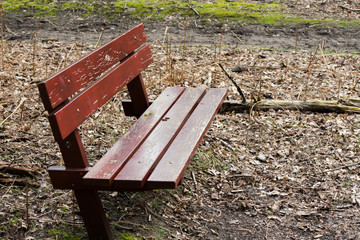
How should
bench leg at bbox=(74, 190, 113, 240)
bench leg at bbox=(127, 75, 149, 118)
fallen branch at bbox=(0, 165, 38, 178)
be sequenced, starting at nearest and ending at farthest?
1. bench leg at bbox=(74, 190, 113, 240)
2. fallen branch at bbox=(0, 165, 38, 178)
3. bench leg at bbox=(127, 75, 149, 118)

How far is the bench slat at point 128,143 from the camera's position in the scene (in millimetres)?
2707

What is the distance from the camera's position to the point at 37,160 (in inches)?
157

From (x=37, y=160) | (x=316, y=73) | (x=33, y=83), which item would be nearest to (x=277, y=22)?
(x=316, y=73)

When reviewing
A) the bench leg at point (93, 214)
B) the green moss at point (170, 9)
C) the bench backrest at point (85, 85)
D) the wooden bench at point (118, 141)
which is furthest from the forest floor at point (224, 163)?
the green moss at point (170, 9)

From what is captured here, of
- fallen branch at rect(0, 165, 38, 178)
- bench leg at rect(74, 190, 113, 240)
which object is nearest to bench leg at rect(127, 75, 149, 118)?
fallen branch at rect(0, 165, 38, 178)

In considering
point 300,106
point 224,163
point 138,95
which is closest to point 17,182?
point 138,95

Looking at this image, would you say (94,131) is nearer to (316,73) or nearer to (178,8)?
(316,73)

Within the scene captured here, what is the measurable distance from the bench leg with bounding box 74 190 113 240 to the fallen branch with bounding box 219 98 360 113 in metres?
2.79

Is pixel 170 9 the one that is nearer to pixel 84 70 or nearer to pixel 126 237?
pixel 84 70

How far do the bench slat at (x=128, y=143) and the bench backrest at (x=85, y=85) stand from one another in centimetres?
15

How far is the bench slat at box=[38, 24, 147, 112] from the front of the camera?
8.78 feet

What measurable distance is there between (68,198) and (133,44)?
1411 millimetres

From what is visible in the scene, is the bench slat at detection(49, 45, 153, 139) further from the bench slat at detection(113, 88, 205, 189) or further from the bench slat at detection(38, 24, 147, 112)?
the bench slat at detection(113, 88, 205, 189)

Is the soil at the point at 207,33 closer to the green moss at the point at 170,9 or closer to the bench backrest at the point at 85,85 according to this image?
the green moss at the point at 170,9
